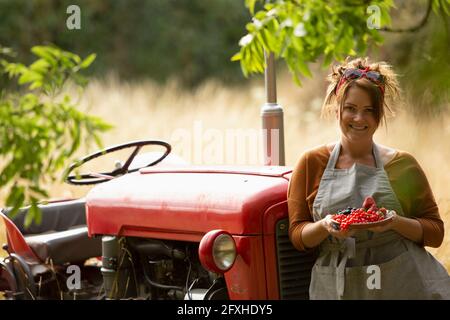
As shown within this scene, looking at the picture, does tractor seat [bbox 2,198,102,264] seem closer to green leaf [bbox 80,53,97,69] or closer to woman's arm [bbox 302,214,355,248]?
woman's arm [bbox 302,214,355,248]

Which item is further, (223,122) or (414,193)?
(223,122)

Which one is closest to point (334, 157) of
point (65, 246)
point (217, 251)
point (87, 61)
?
point (217, 251)

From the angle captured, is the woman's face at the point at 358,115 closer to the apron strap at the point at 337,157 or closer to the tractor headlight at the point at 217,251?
the apron strap at the point at 337,157

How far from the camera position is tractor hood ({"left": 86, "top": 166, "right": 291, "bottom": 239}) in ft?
12.7

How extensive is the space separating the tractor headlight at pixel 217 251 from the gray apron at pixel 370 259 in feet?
1.26

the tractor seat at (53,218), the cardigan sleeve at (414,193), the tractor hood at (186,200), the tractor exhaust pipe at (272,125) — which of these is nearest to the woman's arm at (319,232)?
the tractor hood at (186,200)

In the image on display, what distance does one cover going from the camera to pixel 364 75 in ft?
12.5

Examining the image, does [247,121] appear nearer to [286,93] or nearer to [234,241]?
[286,93]

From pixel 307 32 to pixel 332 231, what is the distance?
105 cm

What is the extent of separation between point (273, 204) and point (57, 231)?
188 cm

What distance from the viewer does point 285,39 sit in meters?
2.81

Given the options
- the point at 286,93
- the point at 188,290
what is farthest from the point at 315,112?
the point at 188,290

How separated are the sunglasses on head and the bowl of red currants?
542 mm

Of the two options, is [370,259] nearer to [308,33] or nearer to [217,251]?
[217,251]
